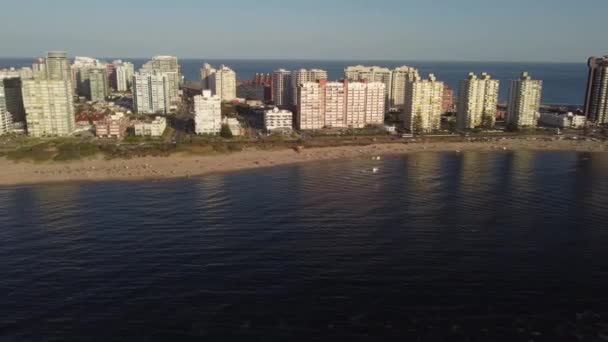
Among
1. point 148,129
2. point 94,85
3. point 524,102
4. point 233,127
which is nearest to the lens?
point 148,129

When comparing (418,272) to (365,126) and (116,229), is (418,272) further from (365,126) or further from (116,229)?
(365,126)

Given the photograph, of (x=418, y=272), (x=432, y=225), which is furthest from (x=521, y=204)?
(x=418, y=272)

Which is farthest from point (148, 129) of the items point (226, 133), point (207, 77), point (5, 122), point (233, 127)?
point (207, 77)

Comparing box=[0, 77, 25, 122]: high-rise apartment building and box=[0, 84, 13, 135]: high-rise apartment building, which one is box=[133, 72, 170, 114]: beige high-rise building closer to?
box=[0, 77, 25, 122]: high-rise apartment building

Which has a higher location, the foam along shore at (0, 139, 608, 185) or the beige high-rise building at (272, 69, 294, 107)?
the beige high-rise building at (272, 69, 294, 107)

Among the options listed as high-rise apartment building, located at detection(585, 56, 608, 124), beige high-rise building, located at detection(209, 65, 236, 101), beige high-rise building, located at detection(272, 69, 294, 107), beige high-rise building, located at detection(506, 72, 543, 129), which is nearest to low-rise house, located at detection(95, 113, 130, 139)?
beige high-rise building, located at detection(272, 69, 294, 107)

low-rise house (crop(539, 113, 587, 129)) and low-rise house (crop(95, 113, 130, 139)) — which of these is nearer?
low-rise house (crop(95, 113, 130, 139))

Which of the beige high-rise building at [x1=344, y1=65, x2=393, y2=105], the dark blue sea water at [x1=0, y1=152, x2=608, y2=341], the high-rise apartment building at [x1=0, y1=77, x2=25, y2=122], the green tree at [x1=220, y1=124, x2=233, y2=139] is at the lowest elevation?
the dark blue sea water at [x1=0, y1=152, x2=608, y2=341]

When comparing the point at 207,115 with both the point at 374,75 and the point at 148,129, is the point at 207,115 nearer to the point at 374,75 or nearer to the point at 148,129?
the point at 148,129
